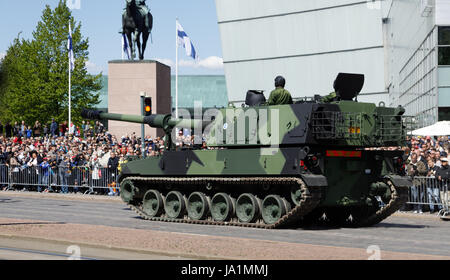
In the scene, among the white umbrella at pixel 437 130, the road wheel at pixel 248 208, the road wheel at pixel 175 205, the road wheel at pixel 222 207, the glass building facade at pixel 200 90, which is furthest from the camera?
the glass building facade at pixel 200 90

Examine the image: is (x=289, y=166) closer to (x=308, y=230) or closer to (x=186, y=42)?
(x=308, y=230)

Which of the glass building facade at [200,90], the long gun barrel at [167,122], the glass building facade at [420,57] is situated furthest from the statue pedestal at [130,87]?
the glass building facade at [200,90]

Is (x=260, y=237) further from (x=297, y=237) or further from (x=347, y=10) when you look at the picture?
(x=347, y=10)

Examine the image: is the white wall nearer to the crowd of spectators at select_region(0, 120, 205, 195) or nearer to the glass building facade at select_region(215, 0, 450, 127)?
the glass building facade at select_region(215, 0, 450, 127)

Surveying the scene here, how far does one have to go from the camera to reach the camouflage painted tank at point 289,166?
57.2 feet

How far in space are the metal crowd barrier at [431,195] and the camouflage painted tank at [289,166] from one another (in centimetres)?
302

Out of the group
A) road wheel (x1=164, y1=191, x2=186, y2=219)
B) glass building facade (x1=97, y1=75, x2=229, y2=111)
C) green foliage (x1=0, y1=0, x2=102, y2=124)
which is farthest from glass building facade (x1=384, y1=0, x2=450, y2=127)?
glass building facade (x1=97, y1=75, x2=229, y2=111)

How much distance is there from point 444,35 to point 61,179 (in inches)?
666

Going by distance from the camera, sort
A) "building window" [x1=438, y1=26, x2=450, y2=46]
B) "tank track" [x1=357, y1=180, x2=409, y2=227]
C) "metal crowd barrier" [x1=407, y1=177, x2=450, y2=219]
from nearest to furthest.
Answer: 1. "tank track" [x1=357, y1=180, x2=409, y2=227]
2. "metal crowd barrier" [x1=407, y1=177, x2=450, y2=219]
3. "building window" [x1=438, y1=26, x2=450, y2=46]

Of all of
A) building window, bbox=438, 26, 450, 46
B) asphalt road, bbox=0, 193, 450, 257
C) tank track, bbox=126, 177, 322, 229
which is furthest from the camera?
building window, bbox=438, 26, 450, 46

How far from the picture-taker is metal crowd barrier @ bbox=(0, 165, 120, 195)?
2992 centimetres

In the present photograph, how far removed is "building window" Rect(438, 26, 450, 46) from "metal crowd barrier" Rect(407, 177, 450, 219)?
12382 millimetres

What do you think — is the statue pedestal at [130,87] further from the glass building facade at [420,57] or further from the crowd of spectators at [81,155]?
the glass building facade at [420,57]
